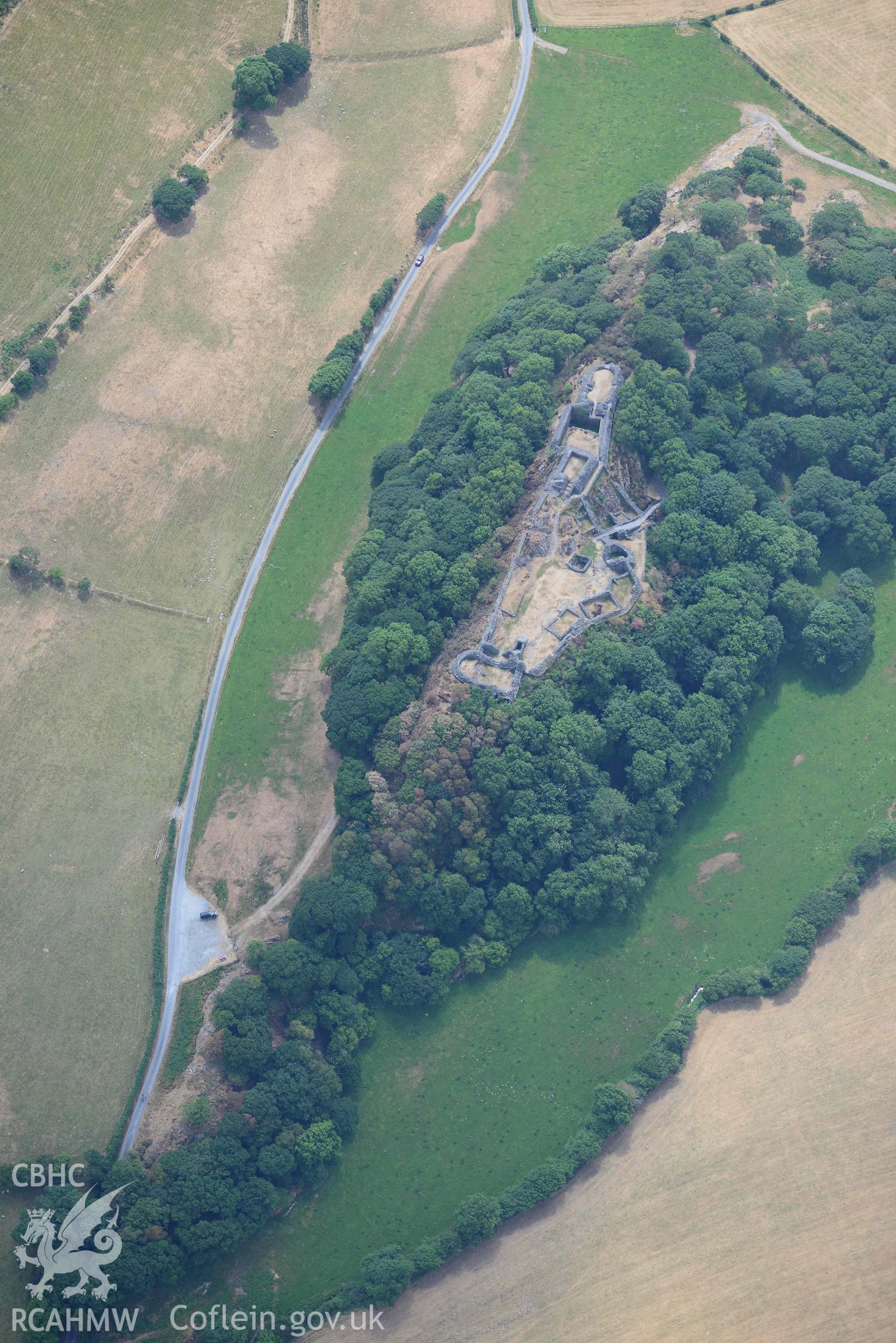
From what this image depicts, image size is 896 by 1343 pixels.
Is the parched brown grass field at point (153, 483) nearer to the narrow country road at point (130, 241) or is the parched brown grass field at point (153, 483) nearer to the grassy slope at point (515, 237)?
the narrow country road at point (130, 241)

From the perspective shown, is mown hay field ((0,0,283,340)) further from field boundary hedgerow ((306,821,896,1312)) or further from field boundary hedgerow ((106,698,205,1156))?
field boundary hedgerow ((306,821,896,1312))

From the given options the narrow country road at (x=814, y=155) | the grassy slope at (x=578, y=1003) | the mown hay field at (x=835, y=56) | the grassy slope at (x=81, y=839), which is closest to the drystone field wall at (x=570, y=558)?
the grassy slope at (x=578, y=1003)

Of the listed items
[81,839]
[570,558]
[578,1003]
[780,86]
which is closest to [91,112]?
[570,558]

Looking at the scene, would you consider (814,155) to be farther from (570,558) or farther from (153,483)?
(153,483)

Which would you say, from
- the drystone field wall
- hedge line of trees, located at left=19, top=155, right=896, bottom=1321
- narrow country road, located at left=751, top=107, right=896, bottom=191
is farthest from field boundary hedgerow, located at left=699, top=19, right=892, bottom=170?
the drystone field wall

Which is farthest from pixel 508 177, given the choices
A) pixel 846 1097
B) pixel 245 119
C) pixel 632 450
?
pixel 846 1097

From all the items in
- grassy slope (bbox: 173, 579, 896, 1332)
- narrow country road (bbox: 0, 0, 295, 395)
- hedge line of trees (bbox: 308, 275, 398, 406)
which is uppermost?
narrow country road (bbox: 0, 0, 295, 395)
